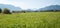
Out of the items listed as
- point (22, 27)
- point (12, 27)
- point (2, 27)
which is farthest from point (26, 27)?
point (2, 27)

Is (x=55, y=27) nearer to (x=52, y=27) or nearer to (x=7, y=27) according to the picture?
(x=52, y=27)

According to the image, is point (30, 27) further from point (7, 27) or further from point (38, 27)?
point (7, 27)

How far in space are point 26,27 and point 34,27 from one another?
24 centimetres

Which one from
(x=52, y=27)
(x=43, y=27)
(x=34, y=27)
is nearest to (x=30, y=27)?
(x=34, y=27)

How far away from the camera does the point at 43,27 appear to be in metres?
4.13

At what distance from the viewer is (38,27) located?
13.4ft

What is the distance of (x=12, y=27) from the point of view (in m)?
4.10

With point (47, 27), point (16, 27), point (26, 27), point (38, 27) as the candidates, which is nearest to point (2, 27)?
point (16, 27)

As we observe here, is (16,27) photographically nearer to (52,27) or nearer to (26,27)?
(26,27)

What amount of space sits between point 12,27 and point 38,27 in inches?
30.2

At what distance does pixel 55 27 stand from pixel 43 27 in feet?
1.25

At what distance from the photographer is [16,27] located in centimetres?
405

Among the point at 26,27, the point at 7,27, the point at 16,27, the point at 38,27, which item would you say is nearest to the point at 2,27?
the point at 7,27

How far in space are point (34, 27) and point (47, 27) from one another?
404mm
